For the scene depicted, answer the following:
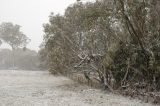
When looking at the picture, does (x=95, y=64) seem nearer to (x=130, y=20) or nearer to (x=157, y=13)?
(x=130, y=20)

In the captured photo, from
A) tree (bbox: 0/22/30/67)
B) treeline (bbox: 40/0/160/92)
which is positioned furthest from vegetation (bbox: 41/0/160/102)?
tree (bbox: 0/22/30/67)

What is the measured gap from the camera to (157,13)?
1645cm

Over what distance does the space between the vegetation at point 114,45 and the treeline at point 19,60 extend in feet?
103

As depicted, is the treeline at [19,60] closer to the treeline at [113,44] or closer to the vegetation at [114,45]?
the treeline at [113,44]

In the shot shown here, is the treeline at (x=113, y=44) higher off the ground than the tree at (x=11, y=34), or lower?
lower

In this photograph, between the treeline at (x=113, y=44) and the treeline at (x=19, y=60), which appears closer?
the treeline at (x=113, y=44)

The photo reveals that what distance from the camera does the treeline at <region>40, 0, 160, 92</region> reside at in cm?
1678

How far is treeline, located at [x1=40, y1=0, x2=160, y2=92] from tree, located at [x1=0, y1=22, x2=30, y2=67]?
136 ft

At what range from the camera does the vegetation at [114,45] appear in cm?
1678

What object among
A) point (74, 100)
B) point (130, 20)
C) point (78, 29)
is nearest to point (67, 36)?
point (78, 29)

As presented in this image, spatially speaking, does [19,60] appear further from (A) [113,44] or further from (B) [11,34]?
(A) [113,44]

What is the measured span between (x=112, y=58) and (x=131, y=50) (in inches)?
46.4

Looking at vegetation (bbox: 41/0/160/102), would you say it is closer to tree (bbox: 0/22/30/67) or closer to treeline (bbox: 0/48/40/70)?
treeline (bbox: 0/48/40/70)

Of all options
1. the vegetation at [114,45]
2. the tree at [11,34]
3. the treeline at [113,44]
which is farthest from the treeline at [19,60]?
the vegetation at [114,45]
